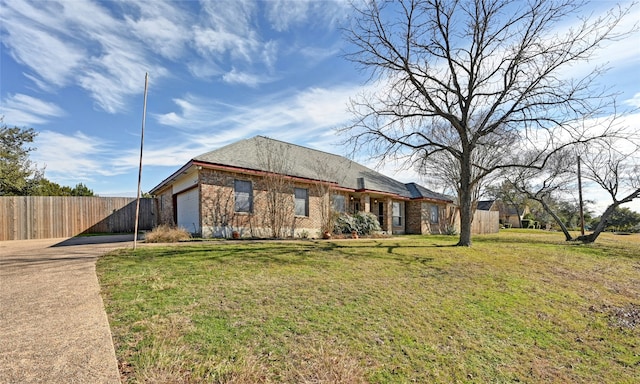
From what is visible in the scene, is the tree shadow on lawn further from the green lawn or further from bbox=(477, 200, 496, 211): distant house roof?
bbox=(477, 200, 496, 211): distant house roof

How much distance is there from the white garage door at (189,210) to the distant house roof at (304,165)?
113 centimetres

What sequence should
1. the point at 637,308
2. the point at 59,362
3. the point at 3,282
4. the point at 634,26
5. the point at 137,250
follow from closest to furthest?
1. the point at 59,362
2. the point at 3,282
3. the point at 637,308
4. the point at 137,250
5. the point at 634,26

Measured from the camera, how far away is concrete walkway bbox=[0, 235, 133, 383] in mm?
2363

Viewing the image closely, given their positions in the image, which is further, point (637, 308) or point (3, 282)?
point (637, 308)

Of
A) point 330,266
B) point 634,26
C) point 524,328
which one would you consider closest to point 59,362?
point 330,266

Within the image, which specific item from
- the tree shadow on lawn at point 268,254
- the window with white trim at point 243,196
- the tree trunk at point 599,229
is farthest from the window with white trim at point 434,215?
the window with white trim at point 243,196

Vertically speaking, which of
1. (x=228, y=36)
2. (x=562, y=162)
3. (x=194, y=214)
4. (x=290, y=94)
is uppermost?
(x=228, y=36)

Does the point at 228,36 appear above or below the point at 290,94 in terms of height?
above

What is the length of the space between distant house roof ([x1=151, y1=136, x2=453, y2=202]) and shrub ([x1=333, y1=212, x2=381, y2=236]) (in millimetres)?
1914

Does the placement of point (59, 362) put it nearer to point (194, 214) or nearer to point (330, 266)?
point (330, 266)

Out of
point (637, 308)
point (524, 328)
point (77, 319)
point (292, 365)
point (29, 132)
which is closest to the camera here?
point (292, 365)

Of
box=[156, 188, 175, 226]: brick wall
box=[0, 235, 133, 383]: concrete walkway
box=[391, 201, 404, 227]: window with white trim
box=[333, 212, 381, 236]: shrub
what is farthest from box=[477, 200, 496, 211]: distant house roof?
box=[0, 235, 133, 383]: concrete walkway

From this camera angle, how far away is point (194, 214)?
12.6 metres

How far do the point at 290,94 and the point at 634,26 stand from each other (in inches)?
455
